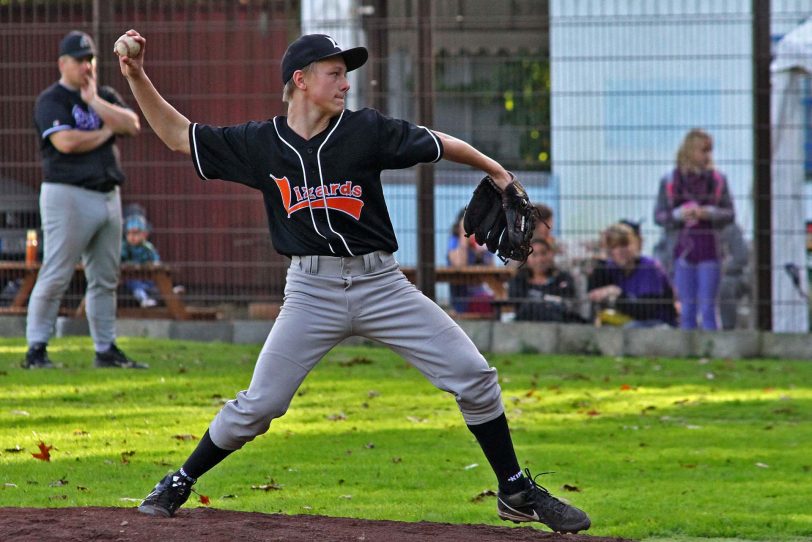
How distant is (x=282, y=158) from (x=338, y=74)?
42 cm

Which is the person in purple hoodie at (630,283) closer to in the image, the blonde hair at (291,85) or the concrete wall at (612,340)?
the concrete wall at (612,340)

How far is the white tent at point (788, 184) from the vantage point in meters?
12.8

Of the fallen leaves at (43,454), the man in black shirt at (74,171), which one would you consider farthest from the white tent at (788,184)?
the fallen leaves at (43,454)

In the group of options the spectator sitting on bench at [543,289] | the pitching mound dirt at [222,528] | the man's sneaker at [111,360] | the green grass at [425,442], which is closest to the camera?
the pitching mound dirt at [222,528]

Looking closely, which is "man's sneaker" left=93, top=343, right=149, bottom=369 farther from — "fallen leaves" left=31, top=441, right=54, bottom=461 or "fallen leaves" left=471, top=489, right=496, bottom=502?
"fallen leaves" left=471, top=489, right=496, bottom=502

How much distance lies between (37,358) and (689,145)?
5909 millimetres

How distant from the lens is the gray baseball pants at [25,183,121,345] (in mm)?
10297

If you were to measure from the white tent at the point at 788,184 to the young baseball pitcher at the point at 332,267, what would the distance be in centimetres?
770

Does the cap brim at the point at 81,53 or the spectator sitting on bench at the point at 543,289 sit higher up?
the cap brim at the point at 81,53

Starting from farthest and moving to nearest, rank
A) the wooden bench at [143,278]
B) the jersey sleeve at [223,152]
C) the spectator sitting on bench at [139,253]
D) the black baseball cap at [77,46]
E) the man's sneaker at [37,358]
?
the spectator sitting on bench at [139,253]
the wooden bench at [143,278]
the man's sneaker at [37,358]
the black baseball cap at [77,46]
the jersey sleeve at [223,152]

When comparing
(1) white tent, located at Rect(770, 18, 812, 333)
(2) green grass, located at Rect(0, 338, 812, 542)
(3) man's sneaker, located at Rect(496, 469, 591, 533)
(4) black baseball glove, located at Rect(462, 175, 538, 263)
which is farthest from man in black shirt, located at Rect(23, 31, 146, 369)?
(1) white tent, located at Rect(770, 18, 812, 333)

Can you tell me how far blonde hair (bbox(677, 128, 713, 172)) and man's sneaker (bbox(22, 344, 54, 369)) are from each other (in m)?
5.76

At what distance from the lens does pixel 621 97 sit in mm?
12656

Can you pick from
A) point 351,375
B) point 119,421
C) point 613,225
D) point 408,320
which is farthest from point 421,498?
point 613,225
